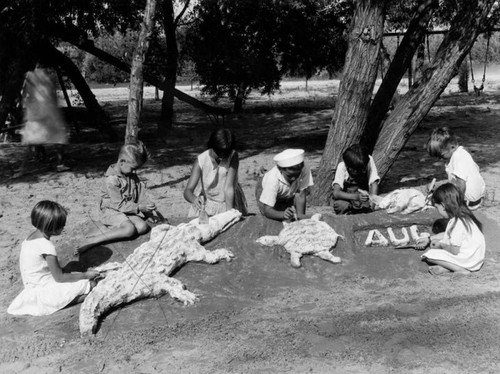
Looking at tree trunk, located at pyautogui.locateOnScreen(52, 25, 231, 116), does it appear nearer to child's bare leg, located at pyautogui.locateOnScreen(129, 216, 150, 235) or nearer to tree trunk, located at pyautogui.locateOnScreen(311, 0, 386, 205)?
tree trunk, located at pyautogui.locateOnScreen(311, 0, 386, 205)

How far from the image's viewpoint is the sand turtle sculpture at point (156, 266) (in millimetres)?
4359

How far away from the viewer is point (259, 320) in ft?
14.1

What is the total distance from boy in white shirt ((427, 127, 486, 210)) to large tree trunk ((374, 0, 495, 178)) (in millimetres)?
1386

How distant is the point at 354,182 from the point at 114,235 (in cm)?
250

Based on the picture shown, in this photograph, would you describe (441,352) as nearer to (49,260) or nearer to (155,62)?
(49,260)

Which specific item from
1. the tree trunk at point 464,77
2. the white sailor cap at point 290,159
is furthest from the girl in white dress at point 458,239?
the tree trunk at point 464,77

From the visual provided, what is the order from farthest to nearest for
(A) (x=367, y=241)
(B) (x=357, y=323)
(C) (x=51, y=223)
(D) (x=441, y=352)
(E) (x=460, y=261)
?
(A) (x=367, y=241) → (E) (x=460, y=261) → (C) (x=51, y=223) → (B) (x=357, y=323) → (D) (x=441, y=352)

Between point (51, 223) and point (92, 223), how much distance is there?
1489mm

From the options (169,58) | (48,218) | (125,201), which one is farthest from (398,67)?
(169,58)

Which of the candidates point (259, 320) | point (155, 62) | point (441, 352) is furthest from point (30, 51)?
point (441, 352)

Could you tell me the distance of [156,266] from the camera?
16.1 ft

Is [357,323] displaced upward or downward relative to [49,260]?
downward

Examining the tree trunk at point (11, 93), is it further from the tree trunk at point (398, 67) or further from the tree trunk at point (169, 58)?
the tree trunk at point (398, 67)

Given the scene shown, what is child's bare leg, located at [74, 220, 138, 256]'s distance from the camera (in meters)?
5.34
